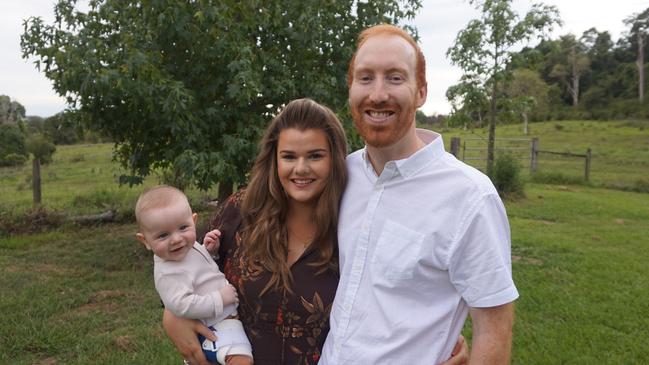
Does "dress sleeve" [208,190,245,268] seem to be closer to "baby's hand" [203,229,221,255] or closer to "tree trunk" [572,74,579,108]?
"baby's hand" [203,229,221,255]

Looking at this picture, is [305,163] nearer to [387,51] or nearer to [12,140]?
[387,51]

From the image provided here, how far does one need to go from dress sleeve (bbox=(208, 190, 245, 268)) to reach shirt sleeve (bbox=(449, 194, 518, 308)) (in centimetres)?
110

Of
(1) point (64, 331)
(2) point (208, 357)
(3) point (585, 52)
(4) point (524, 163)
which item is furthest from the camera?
(3) point (585, 52)

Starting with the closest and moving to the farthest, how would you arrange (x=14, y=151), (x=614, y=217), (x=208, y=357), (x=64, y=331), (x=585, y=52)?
(x=208, y=357), (x=64, y=331), (x=614, y=217), (x=14, y=151), (x=585, y=52)

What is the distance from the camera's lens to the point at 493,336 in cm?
168

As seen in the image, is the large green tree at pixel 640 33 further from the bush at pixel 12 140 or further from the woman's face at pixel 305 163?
the woman's face at pixel 305 163

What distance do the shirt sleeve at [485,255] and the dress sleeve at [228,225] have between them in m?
1.10

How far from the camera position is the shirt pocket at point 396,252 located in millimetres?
1741

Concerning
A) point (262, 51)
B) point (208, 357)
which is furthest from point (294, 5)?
point (208, 357)

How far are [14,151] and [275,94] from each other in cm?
2215

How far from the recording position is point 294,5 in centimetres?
661

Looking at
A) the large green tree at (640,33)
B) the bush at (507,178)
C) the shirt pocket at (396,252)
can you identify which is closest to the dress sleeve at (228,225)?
the shirt pocket at (396,252)

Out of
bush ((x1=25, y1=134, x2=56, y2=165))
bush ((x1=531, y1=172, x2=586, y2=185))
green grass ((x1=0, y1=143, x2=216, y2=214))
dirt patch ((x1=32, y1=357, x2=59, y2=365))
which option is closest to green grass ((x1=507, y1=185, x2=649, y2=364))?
dirt patch ((x1=32, y1=357, x2=59, y2=365))

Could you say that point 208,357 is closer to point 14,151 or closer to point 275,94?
point 275,94
